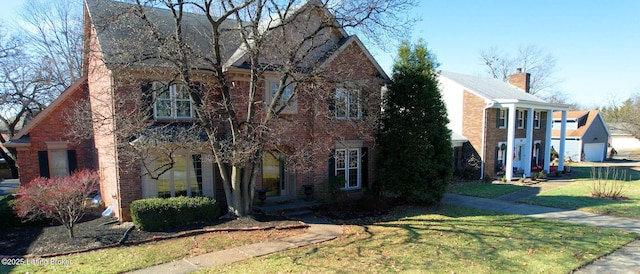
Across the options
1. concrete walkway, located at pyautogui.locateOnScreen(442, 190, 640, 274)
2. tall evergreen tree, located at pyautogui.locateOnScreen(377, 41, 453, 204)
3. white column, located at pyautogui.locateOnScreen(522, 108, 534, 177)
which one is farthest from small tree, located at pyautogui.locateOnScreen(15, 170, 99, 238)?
white column, located at pyautogui.locateOnScreen(522, 108, 534, 177)

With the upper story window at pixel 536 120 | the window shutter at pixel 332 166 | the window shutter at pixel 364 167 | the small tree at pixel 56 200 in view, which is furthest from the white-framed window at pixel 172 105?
the upper story window at pixel 536 120

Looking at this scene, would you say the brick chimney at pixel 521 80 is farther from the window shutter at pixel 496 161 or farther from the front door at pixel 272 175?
the front door at pixel 272 175

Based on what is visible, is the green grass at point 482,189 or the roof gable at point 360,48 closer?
the roof gable at point 360,48

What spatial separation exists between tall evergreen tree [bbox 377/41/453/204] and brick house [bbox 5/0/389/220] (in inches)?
43.3

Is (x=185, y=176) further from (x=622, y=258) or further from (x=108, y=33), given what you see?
(x=622, y=258)

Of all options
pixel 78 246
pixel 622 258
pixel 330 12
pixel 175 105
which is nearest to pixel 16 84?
pixel 175 105

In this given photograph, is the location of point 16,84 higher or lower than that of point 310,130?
higher

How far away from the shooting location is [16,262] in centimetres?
805

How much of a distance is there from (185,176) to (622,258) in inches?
526

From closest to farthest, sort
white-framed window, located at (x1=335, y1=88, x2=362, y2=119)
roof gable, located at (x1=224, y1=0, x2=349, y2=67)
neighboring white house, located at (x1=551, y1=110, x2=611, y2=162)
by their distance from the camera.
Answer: roof gable, located at (x1=224, y1=0, x2=349, y2=67)
white-framed window, located at (x1=335, y1=88, x2=362, y2=119)
neighboring white house, located at (x1=551, y1=110, x2=611, y2=162)

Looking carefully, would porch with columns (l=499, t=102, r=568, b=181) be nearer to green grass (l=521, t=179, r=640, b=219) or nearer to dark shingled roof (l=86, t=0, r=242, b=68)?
green grass (l=521, t=179, r=640, b=219)

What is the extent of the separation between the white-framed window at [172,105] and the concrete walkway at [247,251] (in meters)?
5.87

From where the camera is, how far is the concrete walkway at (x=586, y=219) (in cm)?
761

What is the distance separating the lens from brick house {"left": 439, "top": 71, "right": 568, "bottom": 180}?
2214 cm
